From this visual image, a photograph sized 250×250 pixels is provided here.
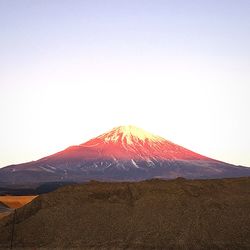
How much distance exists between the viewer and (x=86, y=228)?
1280 inches

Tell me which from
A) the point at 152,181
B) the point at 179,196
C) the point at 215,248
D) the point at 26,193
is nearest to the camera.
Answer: the point at 215,248

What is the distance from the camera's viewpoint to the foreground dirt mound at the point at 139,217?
30531 millimetres

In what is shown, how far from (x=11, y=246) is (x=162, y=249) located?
9.44 meters

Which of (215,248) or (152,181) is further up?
(152,181)

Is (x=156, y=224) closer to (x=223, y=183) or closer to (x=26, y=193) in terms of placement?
(x=223, y=183)

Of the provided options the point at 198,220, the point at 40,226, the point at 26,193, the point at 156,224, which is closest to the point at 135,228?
the point at 156,224

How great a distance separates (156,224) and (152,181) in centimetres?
632

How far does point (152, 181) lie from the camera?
3809cm

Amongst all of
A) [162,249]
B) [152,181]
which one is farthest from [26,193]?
[162,249]

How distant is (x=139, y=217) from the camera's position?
33.1 m

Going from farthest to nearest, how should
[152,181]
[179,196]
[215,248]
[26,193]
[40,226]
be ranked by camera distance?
[26,193], [152,181], [179,196], [40,226], [215,248]

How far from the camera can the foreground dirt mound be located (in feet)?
100

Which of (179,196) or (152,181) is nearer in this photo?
(179,196)

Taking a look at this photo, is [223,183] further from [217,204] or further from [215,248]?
[215,248]
